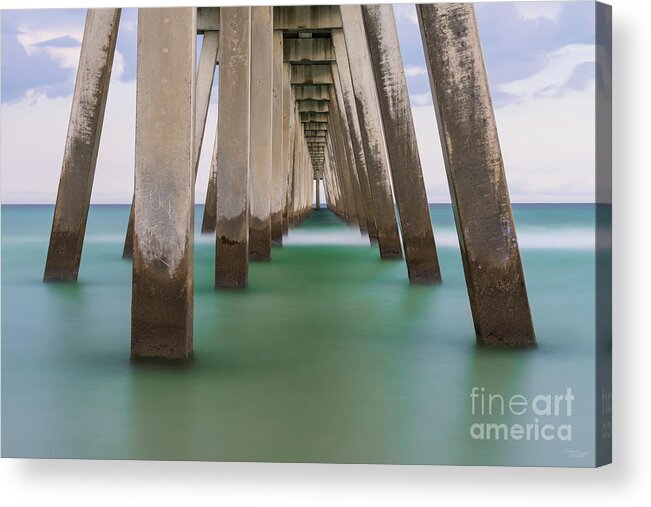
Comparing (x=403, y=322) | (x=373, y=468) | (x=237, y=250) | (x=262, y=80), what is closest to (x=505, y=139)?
(x=403, y=322)

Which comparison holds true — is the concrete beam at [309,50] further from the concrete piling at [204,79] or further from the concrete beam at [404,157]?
the concrete beam at [404,157]

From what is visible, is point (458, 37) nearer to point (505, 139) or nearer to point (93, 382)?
point (505, 139)

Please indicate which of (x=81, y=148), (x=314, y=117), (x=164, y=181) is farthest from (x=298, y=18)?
(x=314, y=117)

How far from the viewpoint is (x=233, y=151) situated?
760 cm

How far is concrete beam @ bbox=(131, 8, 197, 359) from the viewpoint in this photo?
13.8ft

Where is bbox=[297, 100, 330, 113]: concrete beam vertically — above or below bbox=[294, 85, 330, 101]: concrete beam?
above

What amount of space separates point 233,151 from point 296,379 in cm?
366

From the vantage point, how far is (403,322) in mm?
5602

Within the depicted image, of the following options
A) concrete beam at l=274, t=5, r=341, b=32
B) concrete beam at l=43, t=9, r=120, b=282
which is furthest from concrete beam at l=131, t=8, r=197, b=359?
concrete beam at l=274, t=5, r=341, b=32

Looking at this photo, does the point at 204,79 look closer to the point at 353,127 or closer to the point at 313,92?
the point at 353,127

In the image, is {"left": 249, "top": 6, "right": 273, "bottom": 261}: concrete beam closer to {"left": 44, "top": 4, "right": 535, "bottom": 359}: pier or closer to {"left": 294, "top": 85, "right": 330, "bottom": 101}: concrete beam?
{"left": 44, "top": 4, "right": 535, "bottom": 359}: pier

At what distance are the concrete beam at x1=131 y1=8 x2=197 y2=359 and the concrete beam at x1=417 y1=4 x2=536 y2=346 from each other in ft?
4.44

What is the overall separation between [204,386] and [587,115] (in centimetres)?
237

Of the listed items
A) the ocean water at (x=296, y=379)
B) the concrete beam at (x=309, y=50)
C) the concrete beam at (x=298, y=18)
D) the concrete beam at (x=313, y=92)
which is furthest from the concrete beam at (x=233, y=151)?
the concrete beam at (x=313, y=92)
